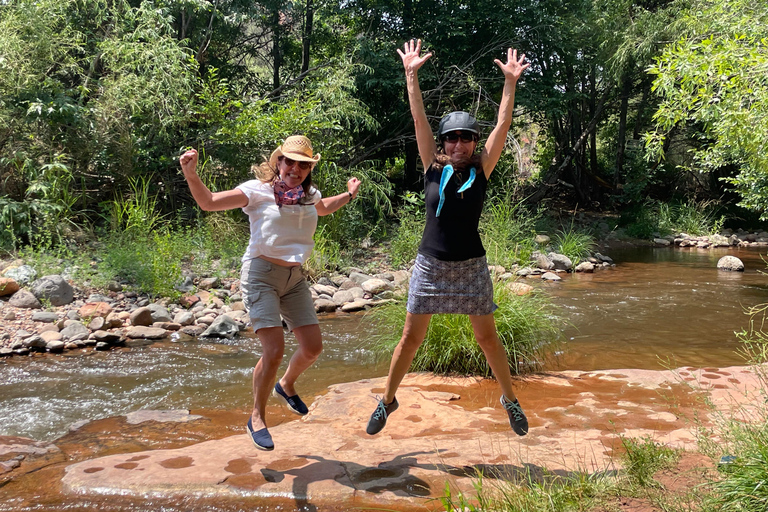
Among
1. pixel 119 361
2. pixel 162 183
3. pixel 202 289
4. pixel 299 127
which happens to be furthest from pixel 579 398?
pixel 162 183

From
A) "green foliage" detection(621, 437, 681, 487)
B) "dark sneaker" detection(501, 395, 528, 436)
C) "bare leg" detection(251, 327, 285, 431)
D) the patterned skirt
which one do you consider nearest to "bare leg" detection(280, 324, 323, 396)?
"bare leg" detection(251, 327, 285, 431)

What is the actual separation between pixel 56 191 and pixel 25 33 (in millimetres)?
2703

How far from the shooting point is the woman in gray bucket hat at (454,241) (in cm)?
329

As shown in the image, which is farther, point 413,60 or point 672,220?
point 672,220

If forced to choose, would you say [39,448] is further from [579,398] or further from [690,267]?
[690,267]

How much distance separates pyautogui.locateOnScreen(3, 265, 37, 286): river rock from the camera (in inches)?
312

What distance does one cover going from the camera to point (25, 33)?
1006cm

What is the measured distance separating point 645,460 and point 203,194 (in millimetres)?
2516

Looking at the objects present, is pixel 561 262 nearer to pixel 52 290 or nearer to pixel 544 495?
pixel 52 290

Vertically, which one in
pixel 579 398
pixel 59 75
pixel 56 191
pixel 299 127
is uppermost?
pixel 59 75

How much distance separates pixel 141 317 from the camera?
748 centimetres

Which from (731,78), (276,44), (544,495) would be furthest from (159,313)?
(276,44)

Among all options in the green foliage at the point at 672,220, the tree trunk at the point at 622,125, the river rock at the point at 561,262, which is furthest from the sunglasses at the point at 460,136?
the tree trunk at the point at 622,125

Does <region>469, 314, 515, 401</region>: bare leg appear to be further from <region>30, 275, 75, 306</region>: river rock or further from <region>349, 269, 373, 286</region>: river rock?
<region>349, 269, 373, 286</region>: river rock
